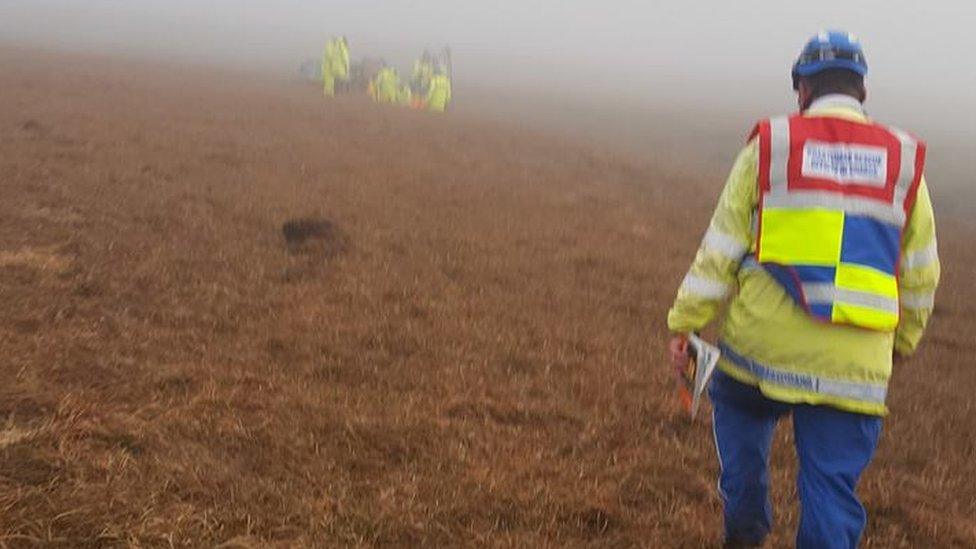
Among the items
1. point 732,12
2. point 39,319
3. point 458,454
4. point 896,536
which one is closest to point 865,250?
point 896,536

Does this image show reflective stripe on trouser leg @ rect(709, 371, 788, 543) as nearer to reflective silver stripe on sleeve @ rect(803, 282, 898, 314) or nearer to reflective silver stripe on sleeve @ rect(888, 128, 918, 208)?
reflective silver stripe on sleeve @ rect(803, 282, 898, 314)

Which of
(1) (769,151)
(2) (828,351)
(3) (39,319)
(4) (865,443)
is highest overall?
(1) (769,151)

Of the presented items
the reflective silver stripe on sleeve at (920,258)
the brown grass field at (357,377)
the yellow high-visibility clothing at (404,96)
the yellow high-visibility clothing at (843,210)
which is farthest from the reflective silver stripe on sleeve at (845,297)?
the yellow high-visibility clothing at (404,96)

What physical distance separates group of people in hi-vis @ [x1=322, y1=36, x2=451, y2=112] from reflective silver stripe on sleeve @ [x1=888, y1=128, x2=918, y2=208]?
28634 millimetres

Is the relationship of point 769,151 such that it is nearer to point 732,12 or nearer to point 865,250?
point 865,250

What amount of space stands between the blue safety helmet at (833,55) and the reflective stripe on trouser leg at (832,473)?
1.28 m

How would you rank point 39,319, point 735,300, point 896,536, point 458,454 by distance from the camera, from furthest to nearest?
point 39,319, point 458,454, point 896,536, point 735,300

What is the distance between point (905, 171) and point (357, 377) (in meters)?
3.98

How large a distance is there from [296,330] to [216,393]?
1.47 m

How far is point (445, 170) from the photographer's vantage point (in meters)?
15.9

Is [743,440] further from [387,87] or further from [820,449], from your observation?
[387,87]

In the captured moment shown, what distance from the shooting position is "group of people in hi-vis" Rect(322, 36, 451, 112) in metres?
32.3

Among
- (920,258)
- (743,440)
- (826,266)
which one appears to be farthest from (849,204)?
(743,440)

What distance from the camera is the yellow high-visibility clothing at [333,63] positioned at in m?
32.4
